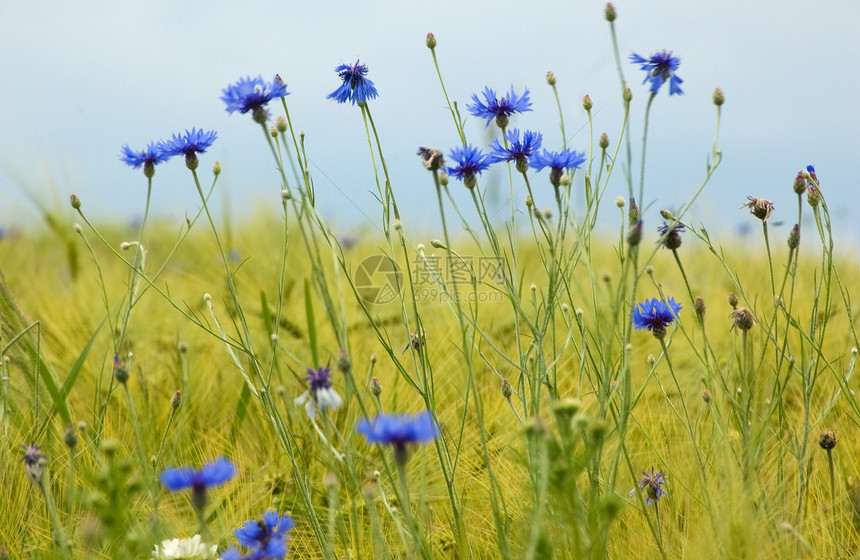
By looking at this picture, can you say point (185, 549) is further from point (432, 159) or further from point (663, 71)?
point (663, 71)

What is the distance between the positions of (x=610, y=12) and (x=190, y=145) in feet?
2.22

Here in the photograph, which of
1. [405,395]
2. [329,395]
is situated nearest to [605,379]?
[329,395]

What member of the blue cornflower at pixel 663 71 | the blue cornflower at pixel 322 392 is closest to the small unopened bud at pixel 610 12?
the blue cornflower at pixel 663 71

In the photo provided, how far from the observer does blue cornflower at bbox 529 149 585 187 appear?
3.65ft

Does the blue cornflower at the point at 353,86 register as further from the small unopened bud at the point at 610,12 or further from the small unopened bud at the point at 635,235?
the small unopened bud at the point at 635,235

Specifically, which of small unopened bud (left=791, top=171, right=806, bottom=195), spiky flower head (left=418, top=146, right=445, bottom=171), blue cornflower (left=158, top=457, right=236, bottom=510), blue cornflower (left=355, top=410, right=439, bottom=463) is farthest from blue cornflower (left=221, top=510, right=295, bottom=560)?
small unopened bud (left=791, top=171, right=806, bottom=195)

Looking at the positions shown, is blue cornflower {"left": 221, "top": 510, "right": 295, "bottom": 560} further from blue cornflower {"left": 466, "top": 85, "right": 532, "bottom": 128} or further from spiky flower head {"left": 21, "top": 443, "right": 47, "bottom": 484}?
blue cornflower {"left": 466, "top": 85, "right": 532, "bottom": 128}

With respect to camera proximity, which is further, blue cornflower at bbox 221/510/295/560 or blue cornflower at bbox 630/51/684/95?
blue cornflower at bbox 630/51/684/95

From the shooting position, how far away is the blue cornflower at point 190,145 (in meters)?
1.21

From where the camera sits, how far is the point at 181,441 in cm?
160

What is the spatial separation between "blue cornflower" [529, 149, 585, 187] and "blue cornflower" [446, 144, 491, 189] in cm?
8

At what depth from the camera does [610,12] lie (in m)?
1.15

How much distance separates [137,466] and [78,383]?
614 millimetres

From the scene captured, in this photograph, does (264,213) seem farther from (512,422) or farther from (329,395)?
(329,395)
